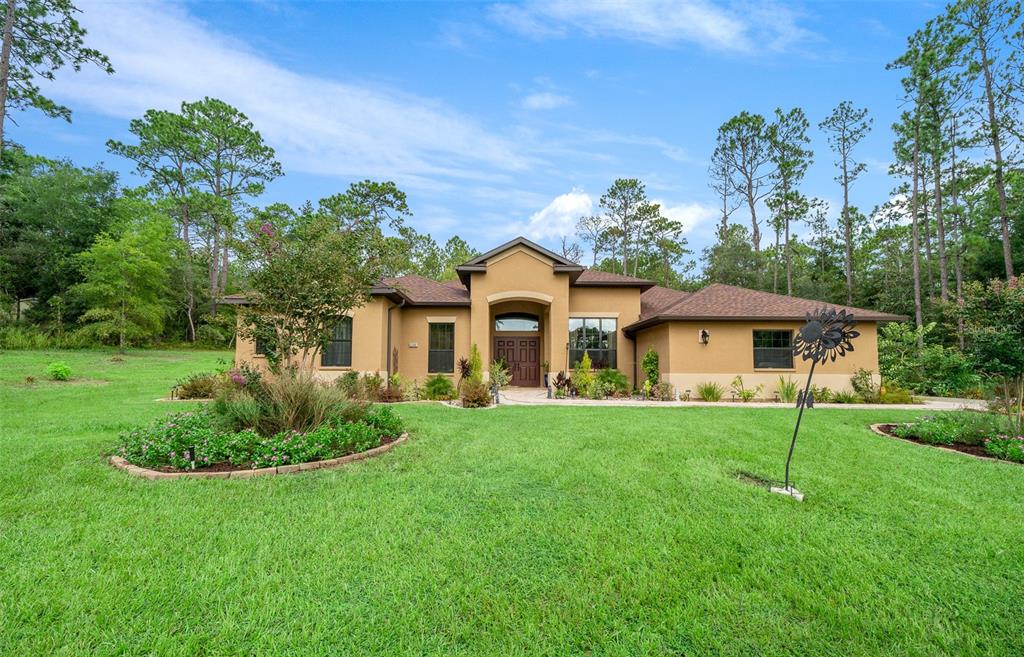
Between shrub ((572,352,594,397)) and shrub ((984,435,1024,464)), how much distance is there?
919 centimetres

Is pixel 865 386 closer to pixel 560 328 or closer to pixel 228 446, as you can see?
pixel 560 328

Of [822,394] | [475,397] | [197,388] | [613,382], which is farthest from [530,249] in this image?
[197,388]

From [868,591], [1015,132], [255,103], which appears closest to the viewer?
[868,591]

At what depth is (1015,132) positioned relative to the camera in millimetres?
17922

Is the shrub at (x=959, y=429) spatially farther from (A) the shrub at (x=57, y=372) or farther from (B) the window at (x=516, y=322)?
(A) the shrub at (x=57, y=372)

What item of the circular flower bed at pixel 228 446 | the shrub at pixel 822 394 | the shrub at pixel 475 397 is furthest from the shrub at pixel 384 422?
the shrub at pixel 822 394

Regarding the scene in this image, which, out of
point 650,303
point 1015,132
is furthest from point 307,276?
point 1015,132

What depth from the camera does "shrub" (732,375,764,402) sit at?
44.9 ft

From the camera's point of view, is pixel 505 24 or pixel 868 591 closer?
pixel 868 591

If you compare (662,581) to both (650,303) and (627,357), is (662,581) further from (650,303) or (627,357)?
(650,303)

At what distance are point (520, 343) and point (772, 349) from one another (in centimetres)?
937

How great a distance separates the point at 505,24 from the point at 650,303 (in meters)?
11.7

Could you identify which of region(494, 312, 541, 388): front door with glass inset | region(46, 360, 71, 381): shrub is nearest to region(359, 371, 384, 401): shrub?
region(494, 312, 541, 388): front door with glass inset

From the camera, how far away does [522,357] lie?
1794 cm
